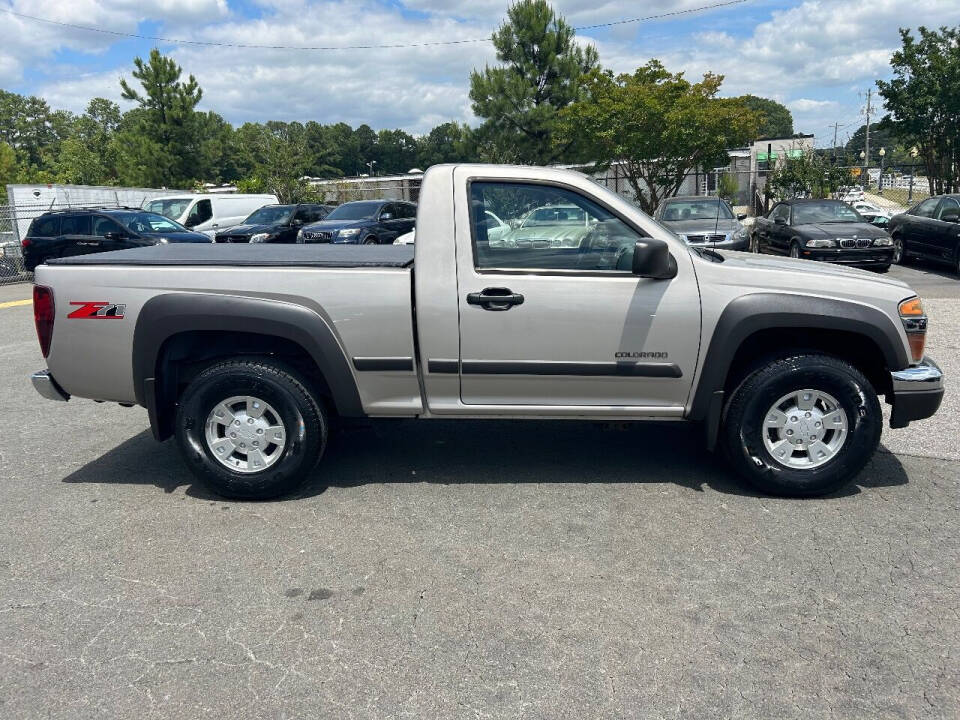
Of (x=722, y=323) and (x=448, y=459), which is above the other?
(x=722, y=323)

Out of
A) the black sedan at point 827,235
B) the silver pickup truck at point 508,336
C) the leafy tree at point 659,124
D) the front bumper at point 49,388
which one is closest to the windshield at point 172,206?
the leafy tree at point 659,124

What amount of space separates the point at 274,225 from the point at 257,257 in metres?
15.7

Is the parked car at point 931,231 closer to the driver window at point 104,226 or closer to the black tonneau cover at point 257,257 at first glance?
the black tonneau cover at point 257,257

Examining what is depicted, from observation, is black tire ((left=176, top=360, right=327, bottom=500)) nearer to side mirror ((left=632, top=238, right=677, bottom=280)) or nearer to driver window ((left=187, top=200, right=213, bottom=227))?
side mirror ((left=632, top=238, right=677, bottom=280))

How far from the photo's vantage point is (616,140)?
84.1 ft

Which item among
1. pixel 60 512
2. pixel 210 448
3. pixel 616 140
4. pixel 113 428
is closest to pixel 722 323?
pixel 210 448

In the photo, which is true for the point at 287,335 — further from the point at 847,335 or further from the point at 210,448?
the point at 847,335

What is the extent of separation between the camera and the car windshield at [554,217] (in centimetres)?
456

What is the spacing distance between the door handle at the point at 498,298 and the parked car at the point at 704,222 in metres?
9.28

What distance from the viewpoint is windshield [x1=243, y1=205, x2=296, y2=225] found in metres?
20.5

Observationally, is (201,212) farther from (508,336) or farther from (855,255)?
(508,336)

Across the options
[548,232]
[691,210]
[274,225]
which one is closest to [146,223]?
[274,225]

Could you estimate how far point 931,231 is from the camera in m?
14.7

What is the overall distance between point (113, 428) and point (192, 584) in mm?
2927
